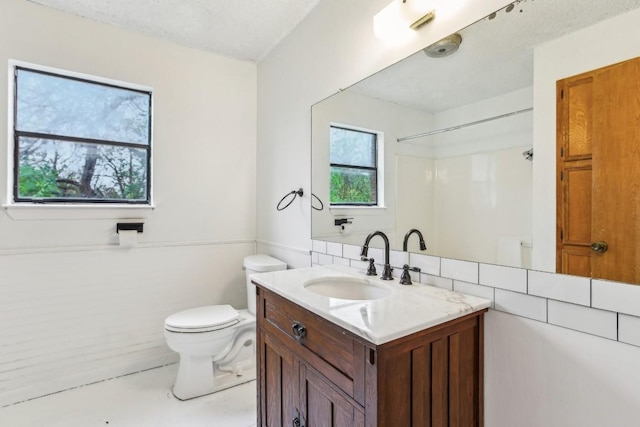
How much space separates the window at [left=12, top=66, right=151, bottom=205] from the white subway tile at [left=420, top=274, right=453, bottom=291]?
1994 mm

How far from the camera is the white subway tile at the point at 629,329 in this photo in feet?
2.53

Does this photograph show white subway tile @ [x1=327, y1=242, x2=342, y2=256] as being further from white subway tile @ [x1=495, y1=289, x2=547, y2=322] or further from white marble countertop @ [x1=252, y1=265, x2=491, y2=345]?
white subway tile @ [x1=495, y1=289, x2=547, y2=322]

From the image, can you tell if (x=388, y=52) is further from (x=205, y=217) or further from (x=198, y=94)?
(x=205, y=217)

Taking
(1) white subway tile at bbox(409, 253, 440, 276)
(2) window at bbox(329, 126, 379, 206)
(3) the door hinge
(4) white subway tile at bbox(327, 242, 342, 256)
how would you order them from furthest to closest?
(4) white subway tile at bbox(327, 242, 342, 256)
(2) window at bbox(329, 126, 379, 206)
(1) white subway tile at bbox(409, 253, 440, 276)
(3) the door hinge

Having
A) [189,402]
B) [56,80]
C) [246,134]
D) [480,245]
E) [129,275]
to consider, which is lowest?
[189,402]

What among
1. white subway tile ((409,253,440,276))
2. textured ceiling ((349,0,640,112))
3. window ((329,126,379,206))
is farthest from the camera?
window ((329,126,379,206))

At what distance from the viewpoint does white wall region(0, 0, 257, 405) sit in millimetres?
1904

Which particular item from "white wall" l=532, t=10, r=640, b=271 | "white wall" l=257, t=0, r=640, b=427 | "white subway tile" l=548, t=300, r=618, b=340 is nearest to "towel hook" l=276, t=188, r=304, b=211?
"white wall" l=257, t=0, r=640, b=427

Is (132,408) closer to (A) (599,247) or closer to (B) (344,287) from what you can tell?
(B) (344,287)

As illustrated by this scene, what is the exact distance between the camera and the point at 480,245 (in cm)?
112

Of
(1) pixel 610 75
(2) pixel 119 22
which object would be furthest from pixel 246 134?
(1) pixel 610 75

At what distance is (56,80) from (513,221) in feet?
8.83

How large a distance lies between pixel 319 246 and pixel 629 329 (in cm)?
139

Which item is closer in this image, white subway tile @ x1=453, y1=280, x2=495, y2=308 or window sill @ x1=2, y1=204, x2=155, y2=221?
white subway tile @ x1=453, y1=280, x2=495, y2=308
